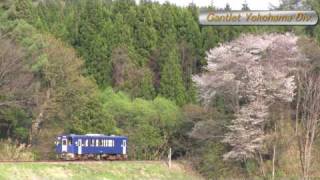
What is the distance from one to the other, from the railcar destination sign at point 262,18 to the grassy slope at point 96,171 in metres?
11.7

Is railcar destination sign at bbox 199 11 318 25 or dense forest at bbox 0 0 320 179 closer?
dense forest at bbox 0 0 320 179

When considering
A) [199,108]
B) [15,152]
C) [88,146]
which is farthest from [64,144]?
[199,108]

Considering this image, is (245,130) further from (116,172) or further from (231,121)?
(116,172)

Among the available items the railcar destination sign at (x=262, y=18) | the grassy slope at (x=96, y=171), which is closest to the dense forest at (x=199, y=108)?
the railcar destination sign at (x=262, y=18)

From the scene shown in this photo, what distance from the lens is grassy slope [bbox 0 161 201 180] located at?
29.8 metres

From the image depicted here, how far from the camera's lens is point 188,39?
2256 inches

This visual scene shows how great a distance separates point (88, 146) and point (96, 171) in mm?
4274

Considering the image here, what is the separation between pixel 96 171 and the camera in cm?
3328

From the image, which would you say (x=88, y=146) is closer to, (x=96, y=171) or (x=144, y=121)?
(x=96, y=171)

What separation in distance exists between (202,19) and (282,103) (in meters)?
16.7

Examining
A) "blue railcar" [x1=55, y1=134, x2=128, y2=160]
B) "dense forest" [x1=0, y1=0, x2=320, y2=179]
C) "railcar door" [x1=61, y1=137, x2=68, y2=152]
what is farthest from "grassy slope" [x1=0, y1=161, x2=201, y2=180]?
"railcar door" [x1=61, y1=137, x2=68, y2=152]

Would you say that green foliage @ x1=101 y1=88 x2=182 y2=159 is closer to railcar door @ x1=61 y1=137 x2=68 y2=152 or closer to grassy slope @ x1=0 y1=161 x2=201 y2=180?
grassy slope @ x1=0 y1=161 x2=201 y2=180

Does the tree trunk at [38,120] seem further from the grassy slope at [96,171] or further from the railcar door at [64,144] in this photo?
the grassy slope at [96,171]

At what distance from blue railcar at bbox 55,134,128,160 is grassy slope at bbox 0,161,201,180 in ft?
7.89
